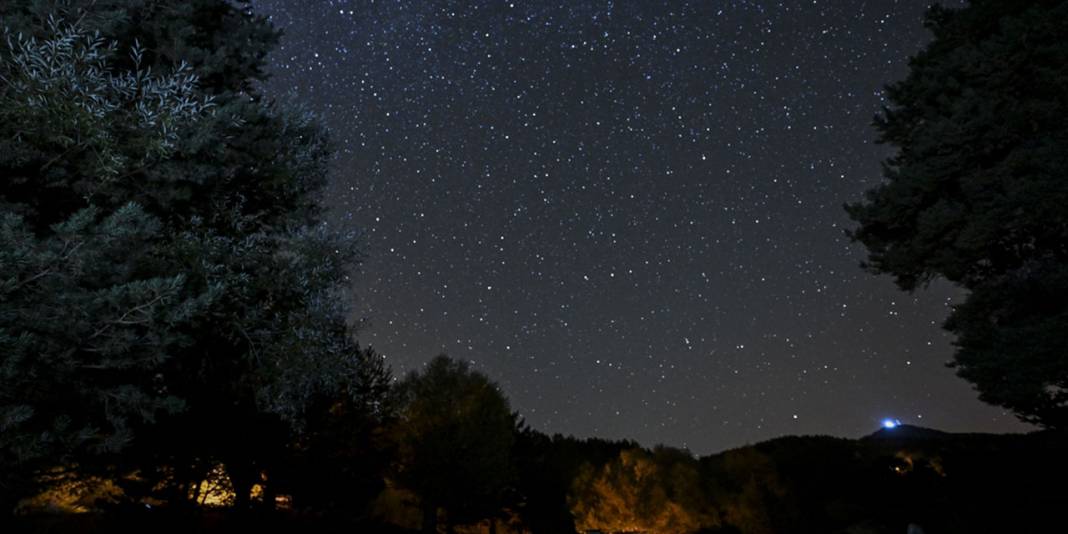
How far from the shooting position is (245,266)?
11.1 metres

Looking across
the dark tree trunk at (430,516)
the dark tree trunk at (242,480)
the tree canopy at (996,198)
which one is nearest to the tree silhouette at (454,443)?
the dark tree trunk at (430,516)

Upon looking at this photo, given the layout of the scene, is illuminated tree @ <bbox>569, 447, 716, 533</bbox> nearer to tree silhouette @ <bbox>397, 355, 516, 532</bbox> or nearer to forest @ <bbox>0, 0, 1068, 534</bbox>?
tree silhouette @ <bbox>397, 355, 516, 532</bbox>

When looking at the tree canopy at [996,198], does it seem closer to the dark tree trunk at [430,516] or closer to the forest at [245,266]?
the forest at [245,266]

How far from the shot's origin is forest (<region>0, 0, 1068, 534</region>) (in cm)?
735

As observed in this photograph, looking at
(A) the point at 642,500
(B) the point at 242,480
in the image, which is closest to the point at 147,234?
(B) the point at 242,480

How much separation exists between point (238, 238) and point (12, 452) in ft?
15.4

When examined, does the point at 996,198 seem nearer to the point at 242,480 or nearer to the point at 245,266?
the point at 245,266

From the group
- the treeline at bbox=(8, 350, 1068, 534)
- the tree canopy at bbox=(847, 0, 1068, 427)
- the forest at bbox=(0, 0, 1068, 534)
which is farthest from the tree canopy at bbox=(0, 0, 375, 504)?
the tree canopy at bbox=(847, 0, 1068, 427)

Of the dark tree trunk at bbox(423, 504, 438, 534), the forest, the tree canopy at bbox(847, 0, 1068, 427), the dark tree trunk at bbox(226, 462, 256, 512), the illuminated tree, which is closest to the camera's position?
the forest

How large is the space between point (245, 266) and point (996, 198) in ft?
59.3

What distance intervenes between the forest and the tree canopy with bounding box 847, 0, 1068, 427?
72 millimetres

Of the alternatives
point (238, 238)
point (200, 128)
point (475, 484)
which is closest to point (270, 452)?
point (238, 238)

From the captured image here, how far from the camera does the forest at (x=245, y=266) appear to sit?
7348mm

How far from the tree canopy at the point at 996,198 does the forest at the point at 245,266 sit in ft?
0.24
